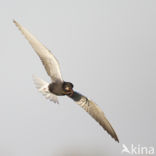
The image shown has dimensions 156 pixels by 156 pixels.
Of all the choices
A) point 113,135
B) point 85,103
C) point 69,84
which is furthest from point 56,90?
point 113,135

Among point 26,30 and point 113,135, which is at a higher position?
point 26,30

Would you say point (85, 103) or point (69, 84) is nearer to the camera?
point (69, 84)

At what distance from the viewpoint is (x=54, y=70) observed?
12680 millimetres

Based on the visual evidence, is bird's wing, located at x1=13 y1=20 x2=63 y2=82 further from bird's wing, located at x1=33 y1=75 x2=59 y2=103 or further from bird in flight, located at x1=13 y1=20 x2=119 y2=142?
bird's wing, located at x1=33 y1=75 x2=59 y2=103

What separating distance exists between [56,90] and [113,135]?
6.57 ft

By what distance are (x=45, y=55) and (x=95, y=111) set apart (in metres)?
1.76

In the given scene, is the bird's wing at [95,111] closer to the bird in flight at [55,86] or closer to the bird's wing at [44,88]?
the bird in flight at [55,86]

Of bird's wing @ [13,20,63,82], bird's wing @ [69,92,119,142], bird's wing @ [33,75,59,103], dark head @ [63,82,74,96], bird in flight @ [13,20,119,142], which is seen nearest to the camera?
dark head @ [63,82,74,96]

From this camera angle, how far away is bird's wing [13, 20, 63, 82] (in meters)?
12.6

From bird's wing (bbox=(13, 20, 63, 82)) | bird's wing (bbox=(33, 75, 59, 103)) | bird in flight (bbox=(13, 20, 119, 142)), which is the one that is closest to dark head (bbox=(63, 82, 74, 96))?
bird in flight (bbox=(13, 20, 119, 142))

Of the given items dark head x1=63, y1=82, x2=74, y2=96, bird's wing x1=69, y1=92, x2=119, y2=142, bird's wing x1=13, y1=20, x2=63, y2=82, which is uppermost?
bird's wing x1=13, y1=20, x2=63, y2=82

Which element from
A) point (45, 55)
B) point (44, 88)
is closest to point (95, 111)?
point (44, 88)

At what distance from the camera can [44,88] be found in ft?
40.9

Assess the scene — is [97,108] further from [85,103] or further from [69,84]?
[69,84]
